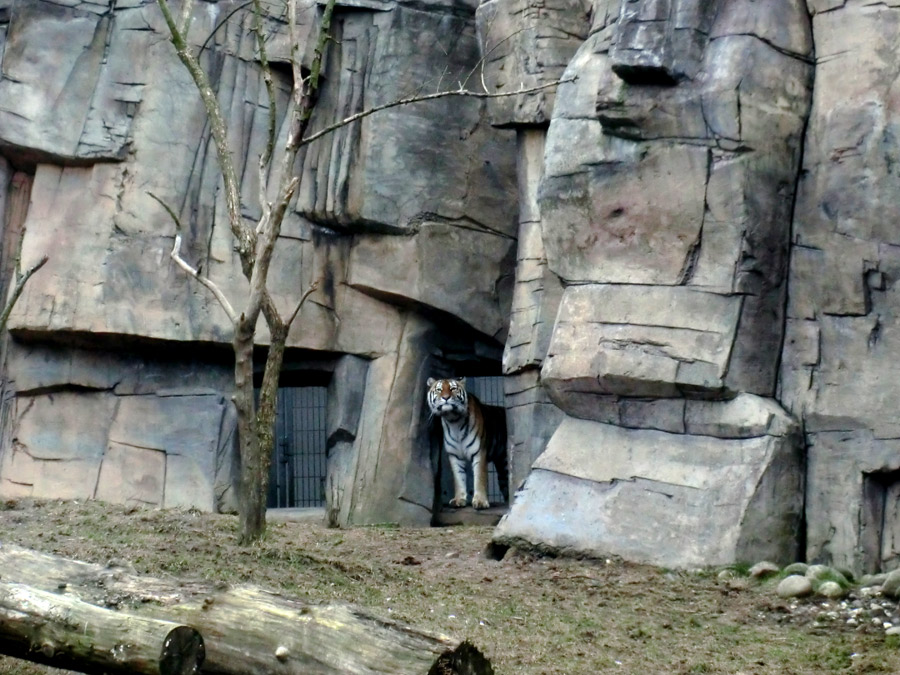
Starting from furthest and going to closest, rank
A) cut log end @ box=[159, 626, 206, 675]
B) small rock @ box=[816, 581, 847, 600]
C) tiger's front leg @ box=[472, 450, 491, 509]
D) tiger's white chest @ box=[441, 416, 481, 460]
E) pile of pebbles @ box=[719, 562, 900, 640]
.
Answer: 1. tiger's white chest @ box=[441, 416, 481, 460]
2. tiger's front leg @ box=[472, 450, 491, 509]
3. small rock @ box=[816, 581, 847, 600]
4. pile of pebbles @ box=[719, 562, 900, 640]
5. cut log end @ box=[159, 626, 206, 675]

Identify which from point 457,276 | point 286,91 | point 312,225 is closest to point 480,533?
point 457,276

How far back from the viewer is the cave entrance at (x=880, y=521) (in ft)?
24.0

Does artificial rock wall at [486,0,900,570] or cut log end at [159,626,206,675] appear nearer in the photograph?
cut log end at [159,626,206,675]

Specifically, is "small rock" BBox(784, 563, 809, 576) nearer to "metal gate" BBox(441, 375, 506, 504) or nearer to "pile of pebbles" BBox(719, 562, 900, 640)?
"pile of pebbles" BBox(719, 562, 900, 640)

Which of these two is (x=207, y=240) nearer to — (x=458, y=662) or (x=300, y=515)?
(x=300, y=515)

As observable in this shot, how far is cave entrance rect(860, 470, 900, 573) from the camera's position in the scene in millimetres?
7320

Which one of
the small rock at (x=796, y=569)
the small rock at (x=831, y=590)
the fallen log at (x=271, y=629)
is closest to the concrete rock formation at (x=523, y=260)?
the small rock at (x=796, y=569)

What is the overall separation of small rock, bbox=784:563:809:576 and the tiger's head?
4.36m

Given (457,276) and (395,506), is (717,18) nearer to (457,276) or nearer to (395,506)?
(457,276)

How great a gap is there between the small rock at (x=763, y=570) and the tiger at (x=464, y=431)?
4.31 meters

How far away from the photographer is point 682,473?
7.58 meters

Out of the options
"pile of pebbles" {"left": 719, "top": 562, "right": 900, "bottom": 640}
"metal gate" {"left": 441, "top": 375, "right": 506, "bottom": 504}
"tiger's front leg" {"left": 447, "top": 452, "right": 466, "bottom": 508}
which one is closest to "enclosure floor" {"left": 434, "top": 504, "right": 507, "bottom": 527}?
"tiger's front leg" {"left": 447, "top": 452, "right": 466, "bottom": 508}

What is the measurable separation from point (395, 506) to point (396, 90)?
3234 millimetres

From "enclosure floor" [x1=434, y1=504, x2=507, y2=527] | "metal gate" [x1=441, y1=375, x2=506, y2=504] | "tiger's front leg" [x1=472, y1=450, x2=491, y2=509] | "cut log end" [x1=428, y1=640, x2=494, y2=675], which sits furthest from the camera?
"metal gate" [x1=441, y1=375, x2=506, y2=504]
